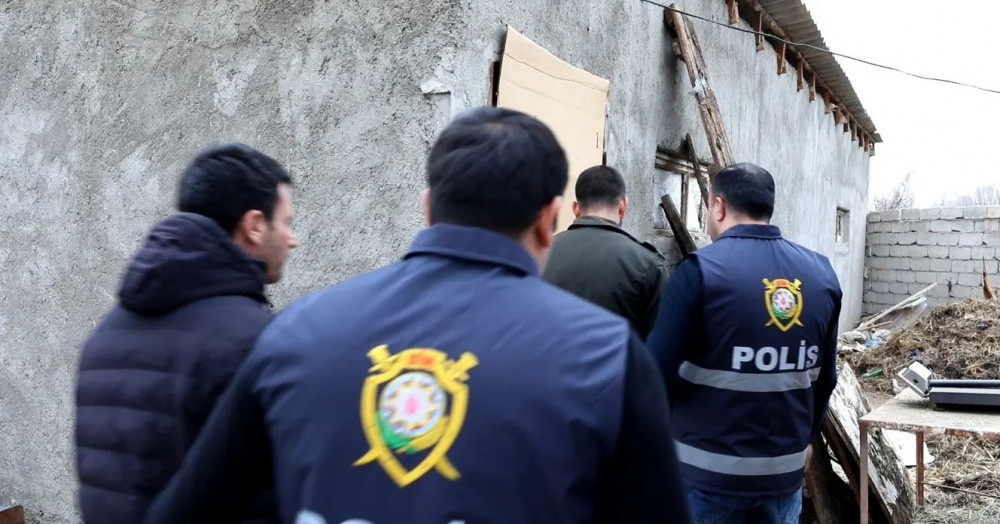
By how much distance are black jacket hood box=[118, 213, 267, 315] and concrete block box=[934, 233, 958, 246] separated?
570 inches

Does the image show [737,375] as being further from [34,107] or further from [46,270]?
[34,107]

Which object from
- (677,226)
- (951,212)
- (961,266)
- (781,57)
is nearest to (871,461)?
(677,226)

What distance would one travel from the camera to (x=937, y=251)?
1353 cm

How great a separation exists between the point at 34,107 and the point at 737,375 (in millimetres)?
3850

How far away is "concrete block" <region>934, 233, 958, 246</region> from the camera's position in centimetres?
1321

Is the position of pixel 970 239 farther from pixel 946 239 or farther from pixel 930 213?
pixel 930 213

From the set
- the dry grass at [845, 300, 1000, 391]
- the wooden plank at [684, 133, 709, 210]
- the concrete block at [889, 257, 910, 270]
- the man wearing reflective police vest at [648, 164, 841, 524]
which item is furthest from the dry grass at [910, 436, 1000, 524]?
the concrete block at [889, 257, 910, 270]

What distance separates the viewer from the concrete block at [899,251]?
14.3m

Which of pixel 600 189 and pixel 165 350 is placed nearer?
pixel 165 350

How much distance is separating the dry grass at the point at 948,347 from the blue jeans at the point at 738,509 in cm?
666

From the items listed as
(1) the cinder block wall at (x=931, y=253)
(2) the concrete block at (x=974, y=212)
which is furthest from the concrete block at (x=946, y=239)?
(2) the concrete block at (x=974, y=212)

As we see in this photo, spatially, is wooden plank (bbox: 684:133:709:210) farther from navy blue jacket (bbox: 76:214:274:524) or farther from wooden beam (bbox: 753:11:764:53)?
navy blue jacket (bbox: 76:214:274:524)

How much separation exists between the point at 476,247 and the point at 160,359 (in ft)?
2.56

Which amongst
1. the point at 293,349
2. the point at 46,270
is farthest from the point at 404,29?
the point at 46,270
